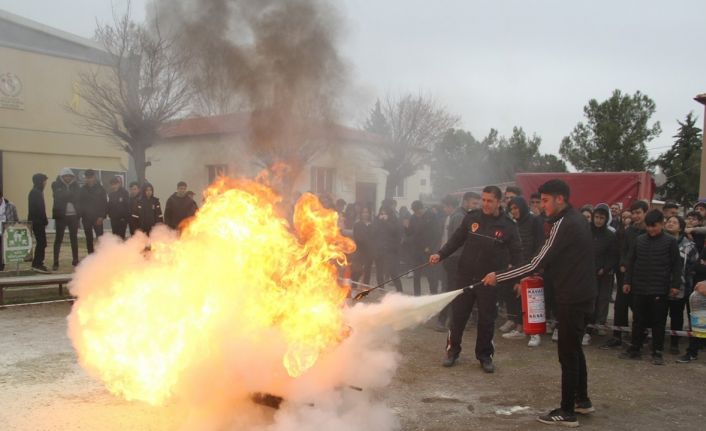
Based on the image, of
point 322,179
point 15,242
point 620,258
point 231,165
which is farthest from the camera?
point 322,179

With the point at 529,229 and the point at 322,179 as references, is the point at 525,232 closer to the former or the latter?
the point at 529,229

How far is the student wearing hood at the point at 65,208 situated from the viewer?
11.1 meters

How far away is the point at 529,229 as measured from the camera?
791 centimetres

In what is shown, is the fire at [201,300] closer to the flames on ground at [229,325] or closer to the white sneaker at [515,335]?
the flames on ground at [229,325]

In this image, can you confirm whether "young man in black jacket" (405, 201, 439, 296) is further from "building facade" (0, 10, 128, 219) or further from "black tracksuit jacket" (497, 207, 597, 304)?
"building facade" (0, 10, 128, 219)

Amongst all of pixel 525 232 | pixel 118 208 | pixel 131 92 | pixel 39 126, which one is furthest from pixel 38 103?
pixel 525 232

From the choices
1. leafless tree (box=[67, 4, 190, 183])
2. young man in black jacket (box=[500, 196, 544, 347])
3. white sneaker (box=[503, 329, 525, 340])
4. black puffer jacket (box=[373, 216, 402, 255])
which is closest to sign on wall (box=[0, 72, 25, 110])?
leafless tree (box=[67, 4, 190, 183])

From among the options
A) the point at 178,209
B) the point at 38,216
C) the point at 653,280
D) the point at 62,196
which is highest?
the point at 62,196

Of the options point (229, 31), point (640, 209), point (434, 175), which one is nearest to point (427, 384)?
point (640, 209)

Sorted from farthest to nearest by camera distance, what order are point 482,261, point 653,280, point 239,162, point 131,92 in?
1. point 131,92
2. point 239,162
3. point 653,280
4. point 482,261

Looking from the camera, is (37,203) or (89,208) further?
(89,208)

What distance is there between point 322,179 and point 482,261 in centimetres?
955

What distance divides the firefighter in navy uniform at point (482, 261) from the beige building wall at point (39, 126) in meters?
18.2

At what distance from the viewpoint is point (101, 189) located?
11469 mm
